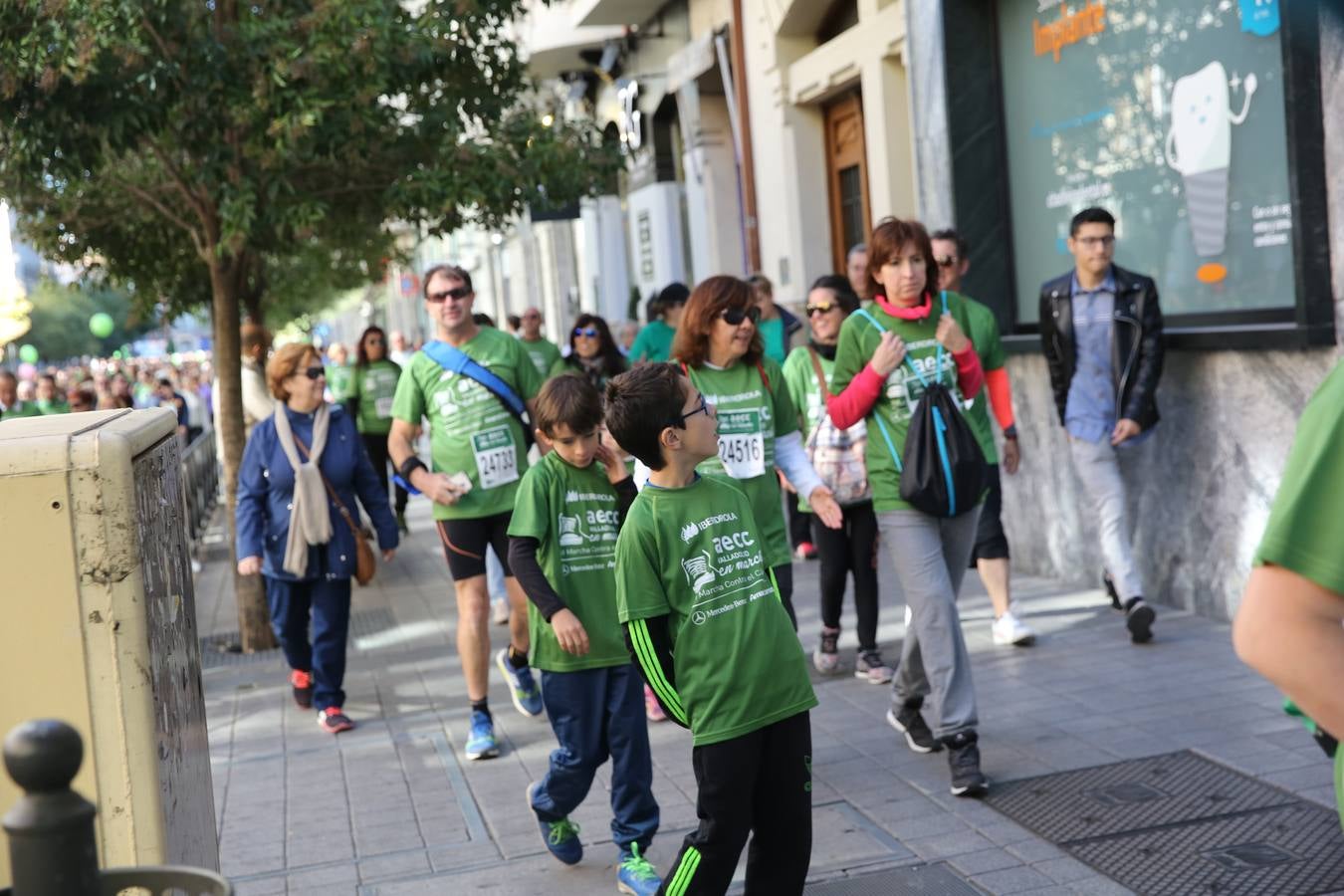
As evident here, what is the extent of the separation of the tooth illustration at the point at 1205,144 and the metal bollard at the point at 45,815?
22.6ft

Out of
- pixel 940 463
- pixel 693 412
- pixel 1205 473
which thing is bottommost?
pixel 1205 473

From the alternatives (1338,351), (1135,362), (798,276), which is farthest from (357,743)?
(798,276)

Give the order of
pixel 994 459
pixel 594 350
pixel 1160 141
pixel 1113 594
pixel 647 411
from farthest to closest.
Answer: pixel 594 350, pixel 1160 141, pixel 1113 594, pixel 994 459, pixel 647 411

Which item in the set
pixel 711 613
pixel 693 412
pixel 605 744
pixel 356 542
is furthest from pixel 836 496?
pixel 711 613

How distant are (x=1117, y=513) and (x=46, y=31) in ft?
18.8

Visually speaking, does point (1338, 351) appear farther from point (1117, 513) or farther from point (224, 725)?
point (224, 725)

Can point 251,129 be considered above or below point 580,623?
above

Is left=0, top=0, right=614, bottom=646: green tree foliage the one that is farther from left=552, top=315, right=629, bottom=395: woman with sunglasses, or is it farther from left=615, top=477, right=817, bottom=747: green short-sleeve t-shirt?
left=615, top=477, right=817, bottom=747: green short-sleeve t-shirt

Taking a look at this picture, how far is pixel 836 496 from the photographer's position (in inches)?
293

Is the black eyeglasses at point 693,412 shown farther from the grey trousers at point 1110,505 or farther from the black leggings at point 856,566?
the grey trousers at point 1110,505

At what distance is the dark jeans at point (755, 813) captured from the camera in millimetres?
3736

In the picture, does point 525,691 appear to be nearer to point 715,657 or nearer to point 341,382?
point 715,657

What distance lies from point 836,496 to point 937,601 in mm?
1959

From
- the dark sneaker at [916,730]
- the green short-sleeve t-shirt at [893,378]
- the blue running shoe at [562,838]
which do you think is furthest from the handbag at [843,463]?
the blue running shoe at [562,838]
